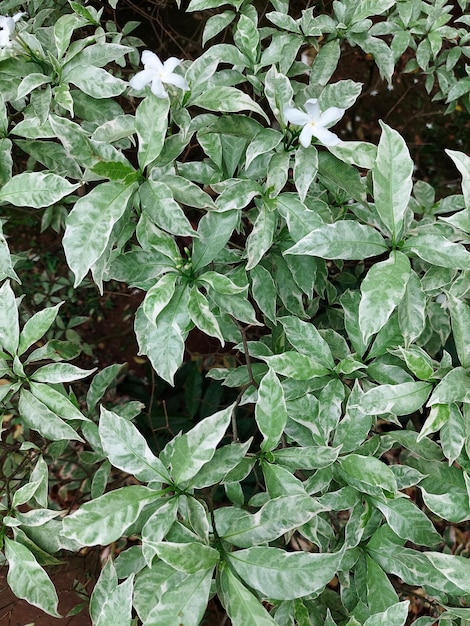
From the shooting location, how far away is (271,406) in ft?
3.36

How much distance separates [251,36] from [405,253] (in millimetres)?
660

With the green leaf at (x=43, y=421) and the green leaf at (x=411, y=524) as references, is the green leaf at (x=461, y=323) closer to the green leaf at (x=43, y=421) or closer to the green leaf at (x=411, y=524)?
the green leaf at (x=411, y=524)

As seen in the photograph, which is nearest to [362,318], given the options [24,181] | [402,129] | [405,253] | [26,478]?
[405,253]

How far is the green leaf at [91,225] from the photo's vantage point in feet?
3.09

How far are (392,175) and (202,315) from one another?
0.45 m

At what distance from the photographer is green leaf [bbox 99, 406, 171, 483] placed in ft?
3.26

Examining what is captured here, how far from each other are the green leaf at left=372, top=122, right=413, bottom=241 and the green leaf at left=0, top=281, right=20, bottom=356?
779 millimetres

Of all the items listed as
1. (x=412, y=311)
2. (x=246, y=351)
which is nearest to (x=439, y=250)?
(x=412, y=311)

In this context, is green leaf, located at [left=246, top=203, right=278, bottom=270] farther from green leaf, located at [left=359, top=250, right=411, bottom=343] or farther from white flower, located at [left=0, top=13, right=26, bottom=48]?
white flower, located at [left=0, top=13, right=26, bottom=48]

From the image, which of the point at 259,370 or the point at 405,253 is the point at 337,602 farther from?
the point at 405,253

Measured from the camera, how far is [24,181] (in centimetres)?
104

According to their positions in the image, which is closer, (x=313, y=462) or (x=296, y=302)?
(x=313, y=462)

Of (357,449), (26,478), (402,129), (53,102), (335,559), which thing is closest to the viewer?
(335,559)

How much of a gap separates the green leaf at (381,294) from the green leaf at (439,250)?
58 millimetres
